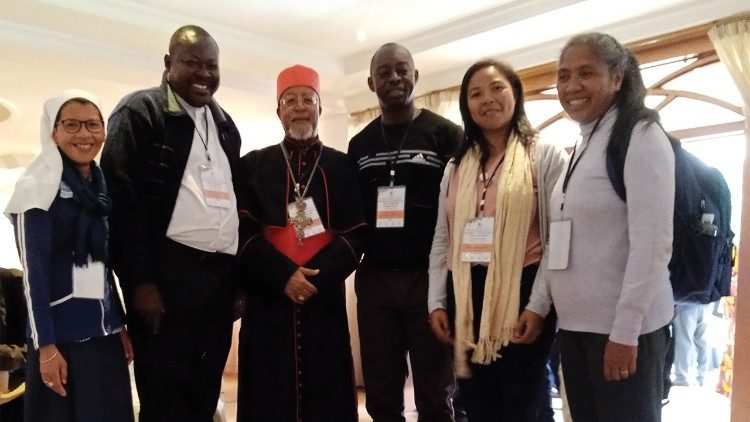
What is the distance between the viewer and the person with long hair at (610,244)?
4.83ft

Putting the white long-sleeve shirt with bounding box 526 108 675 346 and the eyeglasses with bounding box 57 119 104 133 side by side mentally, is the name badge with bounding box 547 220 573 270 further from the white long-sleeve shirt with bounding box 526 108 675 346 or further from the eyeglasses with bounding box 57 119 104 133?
the eyeglasses with bounding box 57 119 104 133

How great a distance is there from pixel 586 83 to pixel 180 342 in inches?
59.4

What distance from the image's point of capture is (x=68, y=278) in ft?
5.84

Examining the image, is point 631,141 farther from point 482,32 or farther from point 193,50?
point 482,32

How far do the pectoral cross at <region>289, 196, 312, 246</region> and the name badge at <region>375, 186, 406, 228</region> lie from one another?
287mm

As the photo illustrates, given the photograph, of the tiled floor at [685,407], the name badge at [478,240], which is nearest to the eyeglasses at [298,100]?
the name badge at [478,240]

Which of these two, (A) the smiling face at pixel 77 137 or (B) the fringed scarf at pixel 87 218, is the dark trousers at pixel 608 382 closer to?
(B) the fringed scarf at pixel 87 218

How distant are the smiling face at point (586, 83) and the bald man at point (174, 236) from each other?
47.1 inches

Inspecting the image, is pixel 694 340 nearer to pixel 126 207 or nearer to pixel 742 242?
pixel 742 242

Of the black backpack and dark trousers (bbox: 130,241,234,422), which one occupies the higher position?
the black backpack

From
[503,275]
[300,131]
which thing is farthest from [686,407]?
[300,131]

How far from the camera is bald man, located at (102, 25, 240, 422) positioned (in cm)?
195

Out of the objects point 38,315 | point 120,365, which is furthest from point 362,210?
point 38,315

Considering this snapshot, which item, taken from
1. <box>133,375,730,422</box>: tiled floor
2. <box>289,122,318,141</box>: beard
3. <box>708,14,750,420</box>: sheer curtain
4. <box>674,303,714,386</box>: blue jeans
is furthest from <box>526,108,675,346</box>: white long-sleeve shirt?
<box>674,303,714,386</box>: blue jeans
